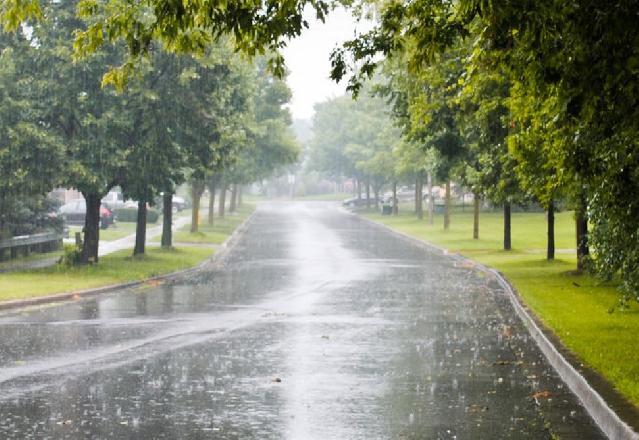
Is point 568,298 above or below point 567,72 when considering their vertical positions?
below

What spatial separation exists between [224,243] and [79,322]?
95.7ft

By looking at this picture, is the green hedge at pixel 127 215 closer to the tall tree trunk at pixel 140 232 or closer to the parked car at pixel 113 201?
the parked car at pixel 113 201

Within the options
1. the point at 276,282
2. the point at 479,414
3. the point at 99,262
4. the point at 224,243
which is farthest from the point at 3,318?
the point at 224,243

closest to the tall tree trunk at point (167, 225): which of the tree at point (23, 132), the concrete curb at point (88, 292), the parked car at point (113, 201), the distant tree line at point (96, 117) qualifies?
the concrete curb at point (88, 292)

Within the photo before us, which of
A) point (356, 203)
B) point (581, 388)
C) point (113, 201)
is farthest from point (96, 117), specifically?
point (356, 203)

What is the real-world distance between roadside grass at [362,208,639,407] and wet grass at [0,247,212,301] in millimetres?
9951

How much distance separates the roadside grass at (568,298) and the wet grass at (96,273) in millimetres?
9951

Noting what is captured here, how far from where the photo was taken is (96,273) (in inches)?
1116

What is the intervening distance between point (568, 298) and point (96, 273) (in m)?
Answer: 13.2

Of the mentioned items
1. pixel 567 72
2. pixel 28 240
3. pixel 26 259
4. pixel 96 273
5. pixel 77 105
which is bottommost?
pixel 26 259

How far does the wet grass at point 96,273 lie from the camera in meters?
23.2

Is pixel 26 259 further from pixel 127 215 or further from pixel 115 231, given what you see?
pixel 127 215

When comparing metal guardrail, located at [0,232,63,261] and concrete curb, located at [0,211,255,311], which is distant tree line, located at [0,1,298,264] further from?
concrete curb, located at [0,211,255,311]

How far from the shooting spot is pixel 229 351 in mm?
14188
